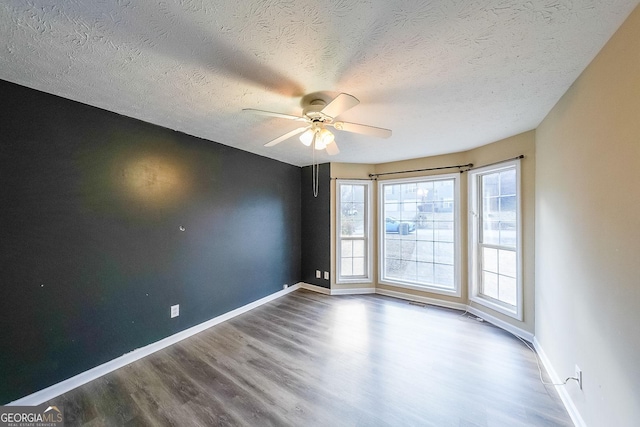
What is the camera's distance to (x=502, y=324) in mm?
2752

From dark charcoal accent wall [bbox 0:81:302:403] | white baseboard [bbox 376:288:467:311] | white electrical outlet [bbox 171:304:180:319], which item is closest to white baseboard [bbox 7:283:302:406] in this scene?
dark charcoal accent wall [bbox 0:81:302:403]

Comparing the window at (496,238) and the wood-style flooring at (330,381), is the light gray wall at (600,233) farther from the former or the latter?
the window at (496,238)

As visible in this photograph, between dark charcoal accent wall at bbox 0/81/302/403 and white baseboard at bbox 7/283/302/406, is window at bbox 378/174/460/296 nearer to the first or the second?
dark charcoal accent wall at bbox 0/81/302/403

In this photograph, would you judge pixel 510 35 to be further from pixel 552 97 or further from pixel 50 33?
pixel 50 33

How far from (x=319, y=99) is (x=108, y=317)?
101 inches

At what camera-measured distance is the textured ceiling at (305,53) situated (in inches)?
40.6

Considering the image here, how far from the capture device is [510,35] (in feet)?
3.81

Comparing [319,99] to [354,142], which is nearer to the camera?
[319,99]

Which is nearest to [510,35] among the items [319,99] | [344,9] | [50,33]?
[344,9]

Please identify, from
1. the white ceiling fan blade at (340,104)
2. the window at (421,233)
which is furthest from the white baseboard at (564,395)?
the white ceiling fan blade at (340,104)

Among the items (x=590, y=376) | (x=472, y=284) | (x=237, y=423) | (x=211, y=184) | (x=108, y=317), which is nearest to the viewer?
(x=590, y=376)

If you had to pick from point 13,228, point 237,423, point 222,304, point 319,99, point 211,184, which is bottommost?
point 237,423

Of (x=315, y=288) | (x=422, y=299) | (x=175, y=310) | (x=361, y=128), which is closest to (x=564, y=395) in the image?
(x=422, y=299)

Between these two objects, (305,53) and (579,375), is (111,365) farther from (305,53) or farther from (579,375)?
(579,375)
